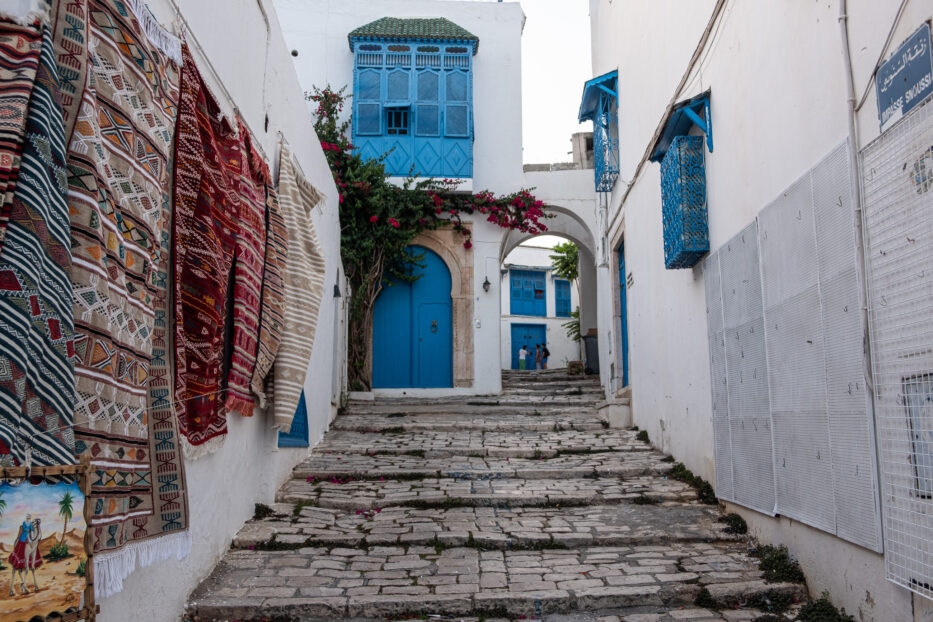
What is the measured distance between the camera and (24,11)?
2.24 m

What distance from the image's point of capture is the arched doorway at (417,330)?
41.8ft

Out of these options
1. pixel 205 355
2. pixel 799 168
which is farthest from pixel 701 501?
pixel 205 355

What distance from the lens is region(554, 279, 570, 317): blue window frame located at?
2602 centimetres

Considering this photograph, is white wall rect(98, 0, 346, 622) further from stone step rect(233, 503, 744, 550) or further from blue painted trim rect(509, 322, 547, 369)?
blue painted trim rect(509, 322, 547, 369)

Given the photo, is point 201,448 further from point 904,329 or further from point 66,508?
point 904,329

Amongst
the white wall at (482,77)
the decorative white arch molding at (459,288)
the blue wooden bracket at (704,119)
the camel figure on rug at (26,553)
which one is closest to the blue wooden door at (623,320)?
the white wall at (482,77)

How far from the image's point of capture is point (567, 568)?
4656 mm

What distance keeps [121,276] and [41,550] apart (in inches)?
39.6

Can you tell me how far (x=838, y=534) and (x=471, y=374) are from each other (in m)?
9.19

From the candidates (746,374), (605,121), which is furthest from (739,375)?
(605,121)

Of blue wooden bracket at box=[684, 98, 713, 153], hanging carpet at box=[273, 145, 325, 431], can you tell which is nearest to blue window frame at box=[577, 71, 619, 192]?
blue wooden bracket at box=[684, 98, 713, 153]

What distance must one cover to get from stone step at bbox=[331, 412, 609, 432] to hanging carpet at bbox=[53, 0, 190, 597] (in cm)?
604

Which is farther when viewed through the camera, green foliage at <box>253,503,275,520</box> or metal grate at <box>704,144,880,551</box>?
green foliage at <box>253,503,275,520</box>

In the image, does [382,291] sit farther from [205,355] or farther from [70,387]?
[70,387]
